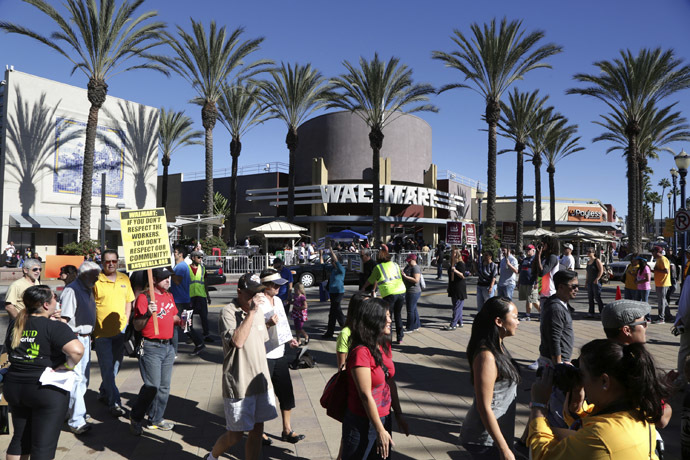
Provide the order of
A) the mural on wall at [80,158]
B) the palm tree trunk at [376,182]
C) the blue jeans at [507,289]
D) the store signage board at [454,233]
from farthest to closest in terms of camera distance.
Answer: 1. the palm tree trunk at [376,182]
2. the mural on wall at [80,158]
3. the store signage board at [454,233]
4. the blue jeans at [507,289]

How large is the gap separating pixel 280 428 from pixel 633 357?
3.74 meters

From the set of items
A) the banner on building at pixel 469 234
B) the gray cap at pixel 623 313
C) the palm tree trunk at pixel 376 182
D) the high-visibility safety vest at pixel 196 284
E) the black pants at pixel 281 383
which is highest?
the palm tree trunk at pixel 376 182

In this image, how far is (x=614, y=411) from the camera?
1.89m

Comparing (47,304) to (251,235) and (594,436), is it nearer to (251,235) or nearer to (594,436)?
(594,436)

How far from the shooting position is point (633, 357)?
191 centimetres

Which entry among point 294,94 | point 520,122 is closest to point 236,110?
point 294,94

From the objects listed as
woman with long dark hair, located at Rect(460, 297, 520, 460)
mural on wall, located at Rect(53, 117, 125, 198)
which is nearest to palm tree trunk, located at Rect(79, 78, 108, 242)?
mural on wall, located at Rect(53, 117, 125, 198)

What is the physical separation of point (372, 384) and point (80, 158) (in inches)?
1191

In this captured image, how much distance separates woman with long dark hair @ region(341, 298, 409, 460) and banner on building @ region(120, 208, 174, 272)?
3316mm

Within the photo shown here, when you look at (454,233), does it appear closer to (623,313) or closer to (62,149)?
(623,313)

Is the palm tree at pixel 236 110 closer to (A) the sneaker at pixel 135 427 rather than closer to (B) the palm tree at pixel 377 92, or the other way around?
(B) the palm tree at pixel 377 92

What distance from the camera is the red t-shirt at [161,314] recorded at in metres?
4.61

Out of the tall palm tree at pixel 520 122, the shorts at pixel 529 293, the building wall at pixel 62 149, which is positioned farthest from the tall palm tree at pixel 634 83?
the building wall at pixel 62 149

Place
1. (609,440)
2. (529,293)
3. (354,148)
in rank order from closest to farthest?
(609,440), (529,293), (354,148)
